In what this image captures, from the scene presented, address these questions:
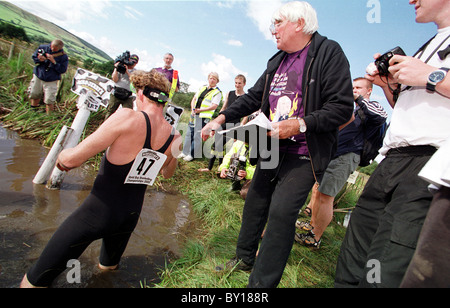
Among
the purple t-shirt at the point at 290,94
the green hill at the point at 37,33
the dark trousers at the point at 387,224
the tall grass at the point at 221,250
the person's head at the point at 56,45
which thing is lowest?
the tall grass at the point at 221,250

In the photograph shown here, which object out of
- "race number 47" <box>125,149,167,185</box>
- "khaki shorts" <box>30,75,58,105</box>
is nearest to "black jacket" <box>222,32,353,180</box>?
"race number 47" <box>125,149,167,185</box>

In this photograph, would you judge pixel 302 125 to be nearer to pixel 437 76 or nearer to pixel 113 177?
pixel 437 76

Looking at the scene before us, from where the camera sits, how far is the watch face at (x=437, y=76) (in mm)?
1274

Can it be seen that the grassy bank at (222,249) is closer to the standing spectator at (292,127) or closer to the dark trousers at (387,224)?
the standing spectator at (292,127)

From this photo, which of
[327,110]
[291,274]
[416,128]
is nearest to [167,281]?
[291,274]

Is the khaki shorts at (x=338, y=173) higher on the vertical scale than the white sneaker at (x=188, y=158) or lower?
higher

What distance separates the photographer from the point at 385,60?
1.74 metres

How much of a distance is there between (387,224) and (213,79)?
5.93m

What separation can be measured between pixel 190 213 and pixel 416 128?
3.41m

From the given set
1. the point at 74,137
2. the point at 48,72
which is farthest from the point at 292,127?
the point at 48,72

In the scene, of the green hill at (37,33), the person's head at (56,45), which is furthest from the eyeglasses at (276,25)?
the green hill at (37,33)

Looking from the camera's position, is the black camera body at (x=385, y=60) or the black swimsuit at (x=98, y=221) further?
the black swimsuit at (x=98, y=221)

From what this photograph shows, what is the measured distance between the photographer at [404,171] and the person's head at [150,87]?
1.65 meters

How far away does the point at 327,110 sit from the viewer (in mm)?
1875
